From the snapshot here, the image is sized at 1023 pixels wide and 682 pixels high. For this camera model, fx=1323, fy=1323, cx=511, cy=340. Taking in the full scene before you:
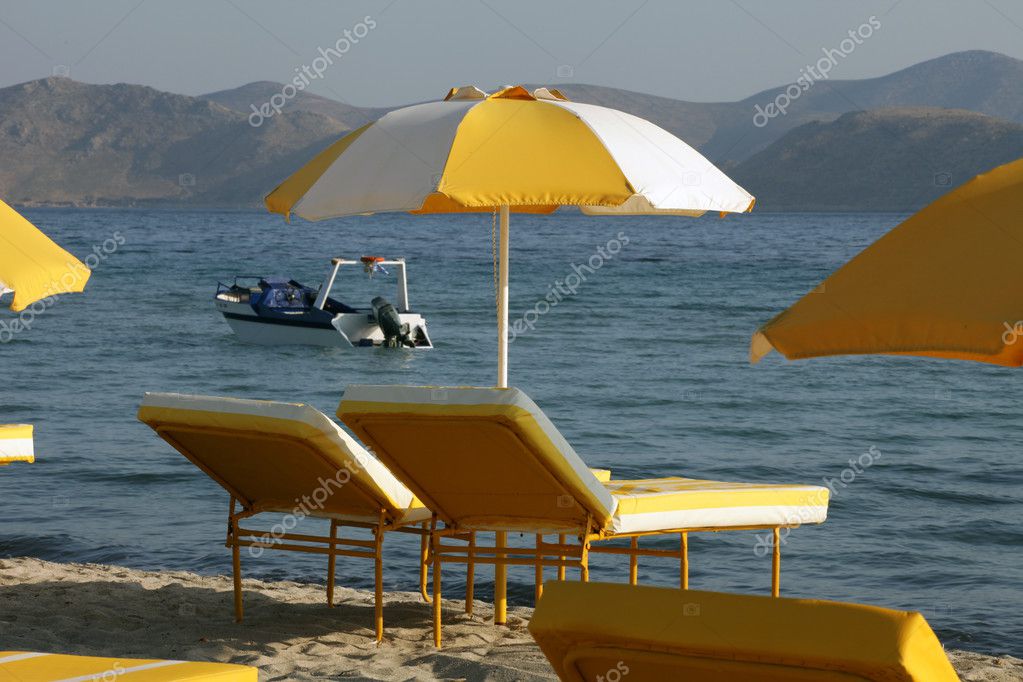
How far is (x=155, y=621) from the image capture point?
18.4 feet

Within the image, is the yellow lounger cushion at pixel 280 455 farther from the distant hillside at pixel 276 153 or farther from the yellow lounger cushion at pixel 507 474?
the distant hillside at pixel 276 153

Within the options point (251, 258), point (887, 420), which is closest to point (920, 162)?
point (251, 258)

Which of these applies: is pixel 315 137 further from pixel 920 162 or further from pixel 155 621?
pixel 155 621

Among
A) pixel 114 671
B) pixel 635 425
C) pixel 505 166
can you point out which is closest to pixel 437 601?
pixel 505 166

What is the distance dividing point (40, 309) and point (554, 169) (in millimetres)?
28946

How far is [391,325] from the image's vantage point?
2316 centimetres

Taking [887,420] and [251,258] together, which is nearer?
[887,420]

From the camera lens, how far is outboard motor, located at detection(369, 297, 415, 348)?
2314 centimetres

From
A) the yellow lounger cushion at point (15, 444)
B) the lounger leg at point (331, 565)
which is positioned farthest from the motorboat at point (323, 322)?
the lounger leg at point (331, 565)

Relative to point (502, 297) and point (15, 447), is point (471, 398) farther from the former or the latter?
point (15, 447)

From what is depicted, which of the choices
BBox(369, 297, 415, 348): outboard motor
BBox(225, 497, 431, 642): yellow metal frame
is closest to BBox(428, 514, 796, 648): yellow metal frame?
BBox(225, 497, 431, 642): yellow metal frame

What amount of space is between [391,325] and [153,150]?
177 metres

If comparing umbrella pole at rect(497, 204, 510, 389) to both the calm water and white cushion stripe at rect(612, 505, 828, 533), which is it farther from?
the calm water

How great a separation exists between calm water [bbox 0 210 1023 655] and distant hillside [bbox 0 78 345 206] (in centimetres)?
14155
